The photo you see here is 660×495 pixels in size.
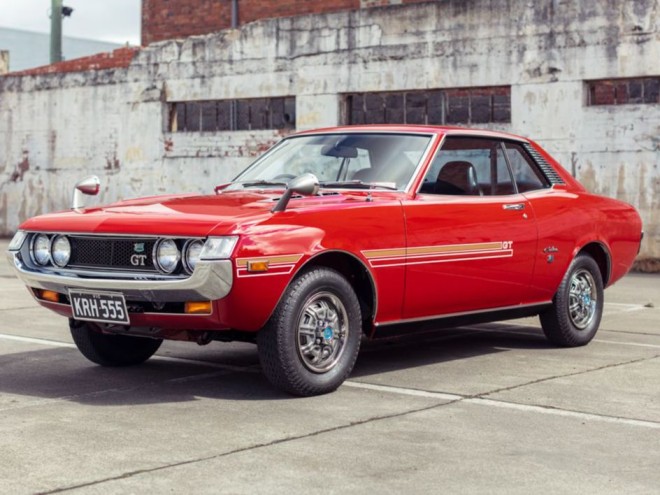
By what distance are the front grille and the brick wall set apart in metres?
19.1

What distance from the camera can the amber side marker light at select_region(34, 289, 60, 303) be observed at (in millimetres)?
6824

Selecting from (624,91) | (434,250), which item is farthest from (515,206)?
(624,91)

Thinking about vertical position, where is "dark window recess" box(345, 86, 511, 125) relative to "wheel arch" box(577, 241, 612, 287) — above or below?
above

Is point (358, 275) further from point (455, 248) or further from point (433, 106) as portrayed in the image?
point (433, 106)

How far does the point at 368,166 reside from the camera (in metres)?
7.49

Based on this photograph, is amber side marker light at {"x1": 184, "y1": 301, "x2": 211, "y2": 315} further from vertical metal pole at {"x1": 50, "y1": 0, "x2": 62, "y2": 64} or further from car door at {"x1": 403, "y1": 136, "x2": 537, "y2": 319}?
vertical metal pole at {"x1": 50, "y1": 0, "x2": 62, "y2": 64}

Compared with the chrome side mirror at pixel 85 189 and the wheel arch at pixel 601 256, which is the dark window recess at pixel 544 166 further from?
the chrome side mirror at pixel 85 189

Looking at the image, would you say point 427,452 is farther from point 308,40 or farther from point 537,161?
point 308,40

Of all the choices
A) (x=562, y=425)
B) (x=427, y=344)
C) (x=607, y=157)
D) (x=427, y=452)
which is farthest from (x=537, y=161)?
(x=607, y=157)

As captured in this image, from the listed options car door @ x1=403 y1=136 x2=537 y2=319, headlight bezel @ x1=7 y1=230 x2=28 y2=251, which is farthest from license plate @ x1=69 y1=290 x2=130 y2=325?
car door @ x1=403 y1=136 x2=537 y2=319

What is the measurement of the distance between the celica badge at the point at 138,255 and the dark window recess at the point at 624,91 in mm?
10624

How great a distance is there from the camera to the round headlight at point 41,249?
6918 millimetres

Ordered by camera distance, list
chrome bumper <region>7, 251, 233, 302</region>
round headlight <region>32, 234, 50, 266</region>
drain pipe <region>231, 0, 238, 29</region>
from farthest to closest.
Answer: drain pipe <region>231, 0, 238, 29</region>, round headlight <region>32, 234, 50, 266</region>, chrome bumper <region>7, 251, 233, 302</region>

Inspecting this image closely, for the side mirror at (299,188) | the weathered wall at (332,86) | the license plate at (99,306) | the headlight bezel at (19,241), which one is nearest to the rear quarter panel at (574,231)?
the side mirror at (299,188)
